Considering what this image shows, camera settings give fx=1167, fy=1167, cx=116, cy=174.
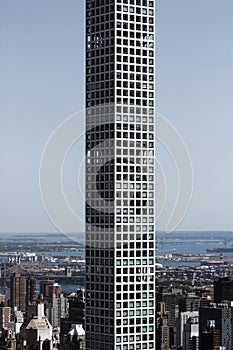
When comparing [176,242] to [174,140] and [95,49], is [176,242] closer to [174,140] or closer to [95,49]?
[174,140]

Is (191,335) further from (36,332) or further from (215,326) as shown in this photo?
(36,332)

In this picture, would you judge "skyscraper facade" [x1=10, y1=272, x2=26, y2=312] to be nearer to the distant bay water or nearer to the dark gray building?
the distant bay water

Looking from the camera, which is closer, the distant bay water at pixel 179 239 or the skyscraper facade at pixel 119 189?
the distant bay water at pixel 179 239

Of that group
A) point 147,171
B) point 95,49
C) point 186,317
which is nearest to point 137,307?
point 186,317

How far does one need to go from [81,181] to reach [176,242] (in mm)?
411

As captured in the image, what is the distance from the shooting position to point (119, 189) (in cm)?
424

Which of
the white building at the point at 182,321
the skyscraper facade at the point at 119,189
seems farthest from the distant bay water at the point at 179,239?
the white building at the point at 182,321

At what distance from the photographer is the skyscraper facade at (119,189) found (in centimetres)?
422

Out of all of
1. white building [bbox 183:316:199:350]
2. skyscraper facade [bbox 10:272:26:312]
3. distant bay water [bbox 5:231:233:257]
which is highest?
distant bay water [bbox 5:231:233:257]

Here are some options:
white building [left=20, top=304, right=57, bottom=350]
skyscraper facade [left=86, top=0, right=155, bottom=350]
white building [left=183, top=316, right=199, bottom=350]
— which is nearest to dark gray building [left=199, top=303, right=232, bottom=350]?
white building [left=183, top=316, right=199, bottom=350]

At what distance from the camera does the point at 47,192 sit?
12.6 ft

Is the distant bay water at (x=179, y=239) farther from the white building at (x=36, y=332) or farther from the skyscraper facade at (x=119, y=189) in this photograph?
the white building at (x=36, y=332)

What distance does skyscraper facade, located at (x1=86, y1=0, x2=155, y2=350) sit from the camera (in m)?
4.22

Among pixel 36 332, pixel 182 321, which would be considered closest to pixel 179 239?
pixel 182 321
